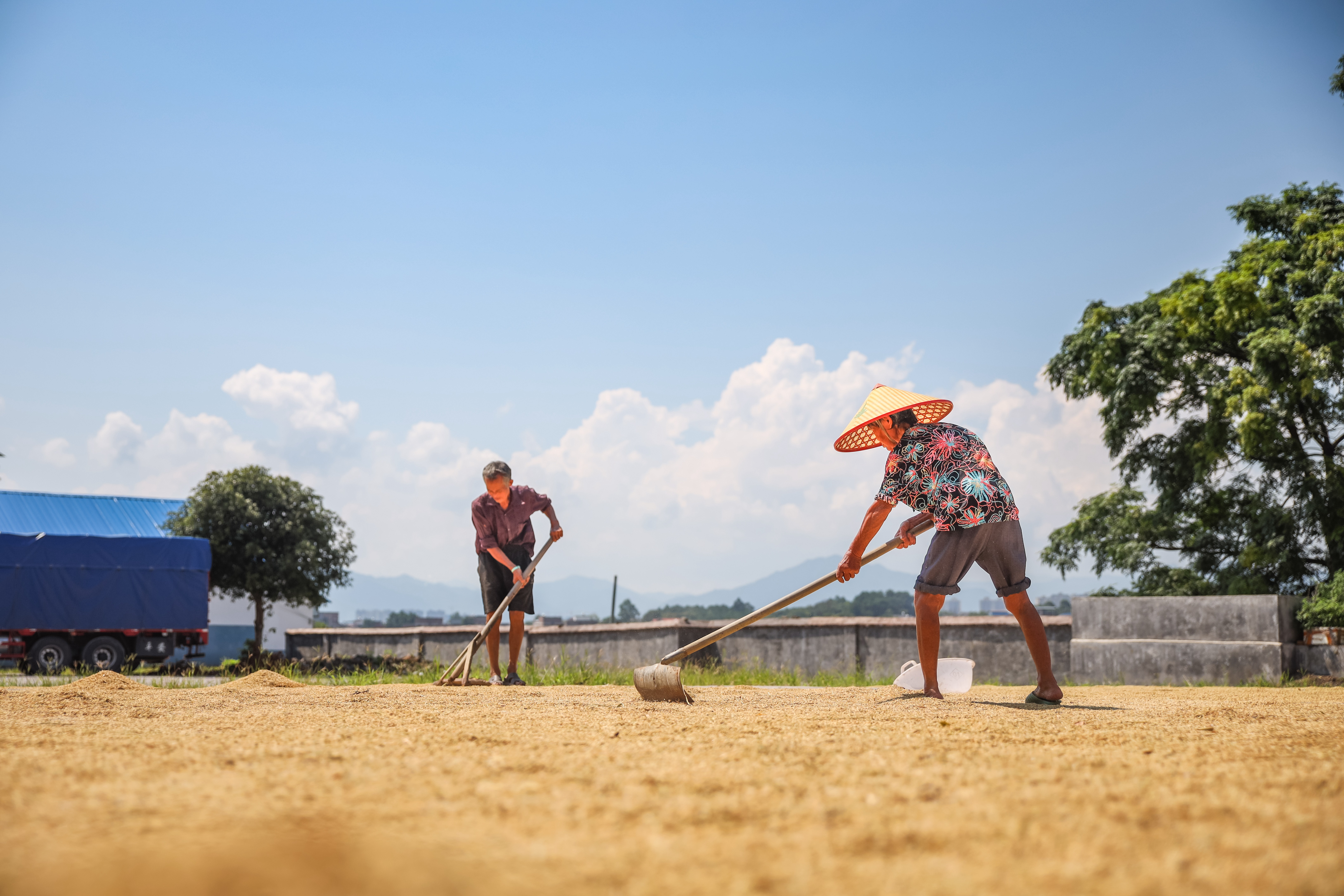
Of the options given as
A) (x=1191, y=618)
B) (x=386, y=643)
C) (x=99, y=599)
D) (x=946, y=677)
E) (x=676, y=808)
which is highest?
(x=676, y=808)

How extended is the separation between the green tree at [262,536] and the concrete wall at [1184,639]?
20045 mm

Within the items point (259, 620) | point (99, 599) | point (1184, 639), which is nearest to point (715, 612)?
point (259, 620)

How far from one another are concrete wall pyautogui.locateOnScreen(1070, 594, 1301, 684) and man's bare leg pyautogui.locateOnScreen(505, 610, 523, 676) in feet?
18.3

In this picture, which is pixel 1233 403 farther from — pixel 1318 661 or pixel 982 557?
pixel 982 557

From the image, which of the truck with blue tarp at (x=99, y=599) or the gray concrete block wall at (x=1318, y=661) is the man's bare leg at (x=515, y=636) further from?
the truck with blue tarp at (x=99, y=599)

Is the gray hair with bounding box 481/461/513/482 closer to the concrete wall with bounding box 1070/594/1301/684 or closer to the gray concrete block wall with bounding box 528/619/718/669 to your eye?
the gray concrete block wall with bounding box 528/619/718/669

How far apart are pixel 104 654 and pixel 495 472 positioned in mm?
13311

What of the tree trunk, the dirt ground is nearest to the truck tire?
the tree trunk

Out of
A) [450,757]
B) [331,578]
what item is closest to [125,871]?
[450,757]

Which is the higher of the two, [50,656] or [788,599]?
[788,599]

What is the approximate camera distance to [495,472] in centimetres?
693

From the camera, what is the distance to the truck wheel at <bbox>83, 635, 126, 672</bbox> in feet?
52.9

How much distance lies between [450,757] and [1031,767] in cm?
149

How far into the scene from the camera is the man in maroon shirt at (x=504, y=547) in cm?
688
